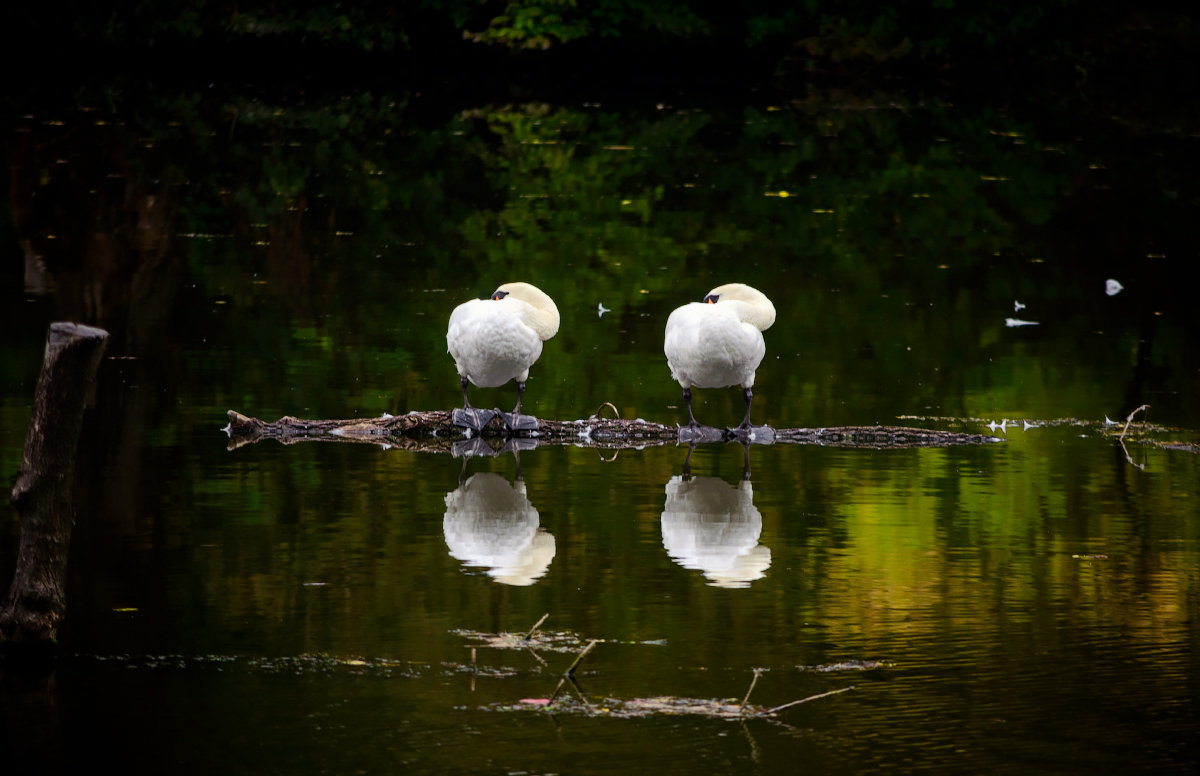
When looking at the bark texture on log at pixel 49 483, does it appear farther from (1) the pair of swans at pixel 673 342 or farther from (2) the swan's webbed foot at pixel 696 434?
(2) the swan's webbed foot at pixel 696 434

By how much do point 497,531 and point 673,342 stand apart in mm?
2554

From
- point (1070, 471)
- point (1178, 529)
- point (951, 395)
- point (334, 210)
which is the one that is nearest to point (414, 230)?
point (334, 210)

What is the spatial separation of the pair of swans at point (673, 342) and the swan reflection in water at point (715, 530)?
0.90m

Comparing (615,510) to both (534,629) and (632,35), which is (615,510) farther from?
(632,35)

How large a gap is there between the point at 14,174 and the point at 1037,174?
1401cm

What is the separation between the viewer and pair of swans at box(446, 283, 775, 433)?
1030 cm

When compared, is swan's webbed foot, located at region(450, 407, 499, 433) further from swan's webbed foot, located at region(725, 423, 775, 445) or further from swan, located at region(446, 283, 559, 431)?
swan's webbed foot, located at region(725, 423, 775, 445)

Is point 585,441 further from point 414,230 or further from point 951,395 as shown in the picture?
point 414,230

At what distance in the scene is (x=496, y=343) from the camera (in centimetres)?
1036

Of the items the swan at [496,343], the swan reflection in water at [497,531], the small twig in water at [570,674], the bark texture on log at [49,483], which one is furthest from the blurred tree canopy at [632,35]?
the small twig in water at [570,674]

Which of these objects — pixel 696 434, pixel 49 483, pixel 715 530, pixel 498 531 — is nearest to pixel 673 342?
pixel 696 434

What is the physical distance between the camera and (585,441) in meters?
10.4

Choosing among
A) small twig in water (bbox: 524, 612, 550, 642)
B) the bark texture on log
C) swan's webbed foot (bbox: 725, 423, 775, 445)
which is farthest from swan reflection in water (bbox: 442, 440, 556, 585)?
the bark texture on log

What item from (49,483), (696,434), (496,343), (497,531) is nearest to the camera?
(49,483)
